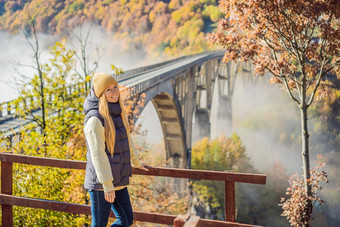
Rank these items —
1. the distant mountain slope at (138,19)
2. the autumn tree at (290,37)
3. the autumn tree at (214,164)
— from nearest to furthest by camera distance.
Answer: the autumn tree at (290,37), the autumn tree at (214,164), the distant mountain slope at (138,19)

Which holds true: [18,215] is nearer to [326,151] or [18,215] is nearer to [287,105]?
[326,151]

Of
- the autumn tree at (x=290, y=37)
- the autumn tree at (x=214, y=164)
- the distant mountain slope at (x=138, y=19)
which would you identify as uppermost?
the distant mountain slope at (x=138, y=19)

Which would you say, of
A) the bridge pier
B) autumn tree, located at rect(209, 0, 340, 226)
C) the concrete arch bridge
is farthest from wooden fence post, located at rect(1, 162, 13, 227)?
the bridge pier

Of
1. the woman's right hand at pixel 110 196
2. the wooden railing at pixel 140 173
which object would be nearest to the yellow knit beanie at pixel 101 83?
the woman's right hand at pixel 110 196

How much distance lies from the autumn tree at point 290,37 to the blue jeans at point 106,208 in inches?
264

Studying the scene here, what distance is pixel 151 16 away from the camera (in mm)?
95375

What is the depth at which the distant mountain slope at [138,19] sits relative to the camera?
291 feet

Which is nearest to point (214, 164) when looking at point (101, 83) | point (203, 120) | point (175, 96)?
point (203, 120)

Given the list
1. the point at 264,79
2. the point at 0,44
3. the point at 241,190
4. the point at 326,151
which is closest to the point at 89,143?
the point at 241,190

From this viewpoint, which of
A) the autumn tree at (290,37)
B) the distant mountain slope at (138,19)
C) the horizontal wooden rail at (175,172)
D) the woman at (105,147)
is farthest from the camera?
the distant mountain slope at (138,19)

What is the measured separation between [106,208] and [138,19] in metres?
96.7

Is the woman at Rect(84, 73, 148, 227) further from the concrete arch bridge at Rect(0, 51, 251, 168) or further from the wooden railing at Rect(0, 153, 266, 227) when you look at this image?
the concrete arch bridge at Rect(0, 51, 251, 168)

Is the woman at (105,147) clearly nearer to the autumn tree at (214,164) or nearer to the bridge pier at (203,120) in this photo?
the bridge pier at (203,120)

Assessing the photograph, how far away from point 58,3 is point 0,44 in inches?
681
